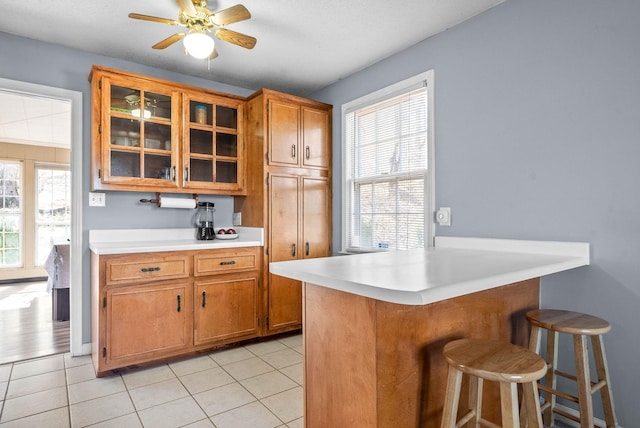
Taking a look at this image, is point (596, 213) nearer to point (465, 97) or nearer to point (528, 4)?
point (465, 97)

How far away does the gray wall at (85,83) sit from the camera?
269 cm

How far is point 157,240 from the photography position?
318 centimetres

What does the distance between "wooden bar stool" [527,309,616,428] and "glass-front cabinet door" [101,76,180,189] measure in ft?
9.13

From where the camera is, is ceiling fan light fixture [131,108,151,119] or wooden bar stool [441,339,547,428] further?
ceiling fan light fixture [131,108,151,119]

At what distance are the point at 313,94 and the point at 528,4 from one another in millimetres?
2258

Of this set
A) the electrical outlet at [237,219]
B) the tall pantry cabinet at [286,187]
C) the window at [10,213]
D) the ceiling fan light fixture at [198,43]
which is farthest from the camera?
the window at [10,213]

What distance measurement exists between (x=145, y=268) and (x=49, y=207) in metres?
5.13

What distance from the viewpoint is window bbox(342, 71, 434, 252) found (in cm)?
274

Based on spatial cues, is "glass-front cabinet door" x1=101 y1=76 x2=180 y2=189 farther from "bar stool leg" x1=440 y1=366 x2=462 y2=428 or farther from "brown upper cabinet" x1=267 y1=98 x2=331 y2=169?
"bar stool leg" x1=440 y1=366 x2=462 y2=428

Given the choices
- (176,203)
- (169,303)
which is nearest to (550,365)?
(169,303)

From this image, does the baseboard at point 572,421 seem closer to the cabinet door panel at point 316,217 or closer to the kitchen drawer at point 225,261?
the cabinet door panel at point 316,217

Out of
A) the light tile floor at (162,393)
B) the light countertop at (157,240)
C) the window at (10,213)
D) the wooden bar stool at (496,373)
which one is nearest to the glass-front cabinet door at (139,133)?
the light countertop at (157,240)

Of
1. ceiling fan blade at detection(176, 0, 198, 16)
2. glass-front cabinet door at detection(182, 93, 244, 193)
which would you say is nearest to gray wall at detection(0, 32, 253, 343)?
glass-front cabinet door at detection(182, 93, 244, 193)

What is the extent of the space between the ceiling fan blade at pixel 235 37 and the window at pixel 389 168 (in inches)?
47.4
